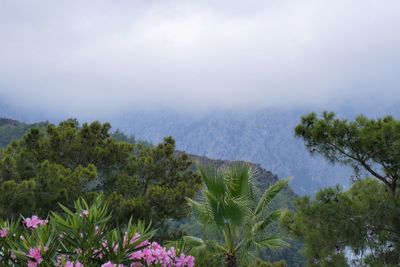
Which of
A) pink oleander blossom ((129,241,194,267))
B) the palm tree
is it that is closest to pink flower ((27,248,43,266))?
pink oleander blossom ((129,241,194,267))

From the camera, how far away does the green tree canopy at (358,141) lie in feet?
32.7

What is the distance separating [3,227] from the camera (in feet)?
16.5

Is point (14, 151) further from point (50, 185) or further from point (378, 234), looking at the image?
point (378, 234)

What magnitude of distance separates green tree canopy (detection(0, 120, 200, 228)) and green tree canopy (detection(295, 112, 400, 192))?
6.14 m

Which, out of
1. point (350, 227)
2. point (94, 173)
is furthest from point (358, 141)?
point (94, 173)

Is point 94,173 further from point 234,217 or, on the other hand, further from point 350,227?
point 350,227

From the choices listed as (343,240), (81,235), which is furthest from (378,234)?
(81,235)

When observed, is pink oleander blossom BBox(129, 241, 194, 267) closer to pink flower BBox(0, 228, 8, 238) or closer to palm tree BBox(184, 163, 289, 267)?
pink flower BBox(0, 228, 8, 238)

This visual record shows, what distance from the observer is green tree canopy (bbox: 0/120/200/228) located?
44.2 ft

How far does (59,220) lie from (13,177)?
416 inches

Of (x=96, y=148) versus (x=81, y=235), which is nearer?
(x=81, y=235)

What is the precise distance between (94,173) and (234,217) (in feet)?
21.1

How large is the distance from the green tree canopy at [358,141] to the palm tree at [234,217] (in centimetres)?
230

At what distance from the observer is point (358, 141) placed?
33.8ft
